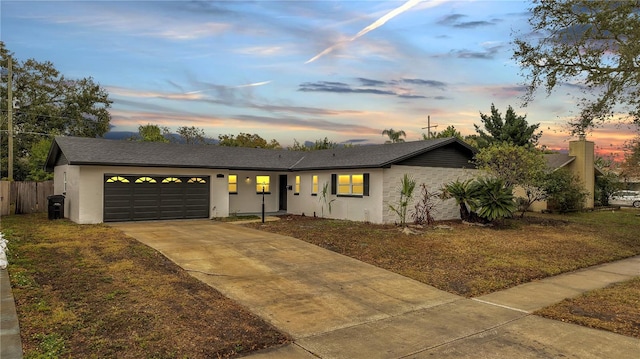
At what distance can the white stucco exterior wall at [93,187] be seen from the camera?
1619 cm

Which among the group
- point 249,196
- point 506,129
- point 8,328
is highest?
point 506,129

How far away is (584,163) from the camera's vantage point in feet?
89.9

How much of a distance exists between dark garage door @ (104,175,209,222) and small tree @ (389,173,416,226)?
9.41 m

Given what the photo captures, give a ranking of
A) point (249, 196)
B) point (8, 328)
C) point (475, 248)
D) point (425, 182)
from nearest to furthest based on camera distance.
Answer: point (8, 328), point (475, 248), point (425, 182), point (249, 196)

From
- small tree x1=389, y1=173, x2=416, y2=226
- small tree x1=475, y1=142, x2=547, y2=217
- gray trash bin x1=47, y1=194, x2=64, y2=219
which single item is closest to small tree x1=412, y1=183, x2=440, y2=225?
small tree x1=389, y1=173, x2=416, y2=226

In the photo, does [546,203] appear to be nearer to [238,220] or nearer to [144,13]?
[238,220]

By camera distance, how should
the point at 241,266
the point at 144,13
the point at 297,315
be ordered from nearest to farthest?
1. the point at 297,315
2. the point at 241,266
3. the point at 144,13

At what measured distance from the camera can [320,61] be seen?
20.0 metres

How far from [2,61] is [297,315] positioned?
3835cm

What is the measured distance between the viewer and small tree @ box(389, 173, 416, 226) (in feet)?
53.4

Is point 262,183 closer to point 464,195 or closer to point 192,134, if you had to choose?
point 464,195

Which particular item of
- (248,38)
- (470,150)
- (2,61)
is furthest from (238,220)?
(2,61)

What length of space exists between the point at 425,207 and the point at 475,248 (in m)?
6.44

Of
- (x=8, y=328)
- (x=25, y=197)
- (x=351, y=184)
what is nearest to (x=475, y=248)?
(x=351, y=184)
